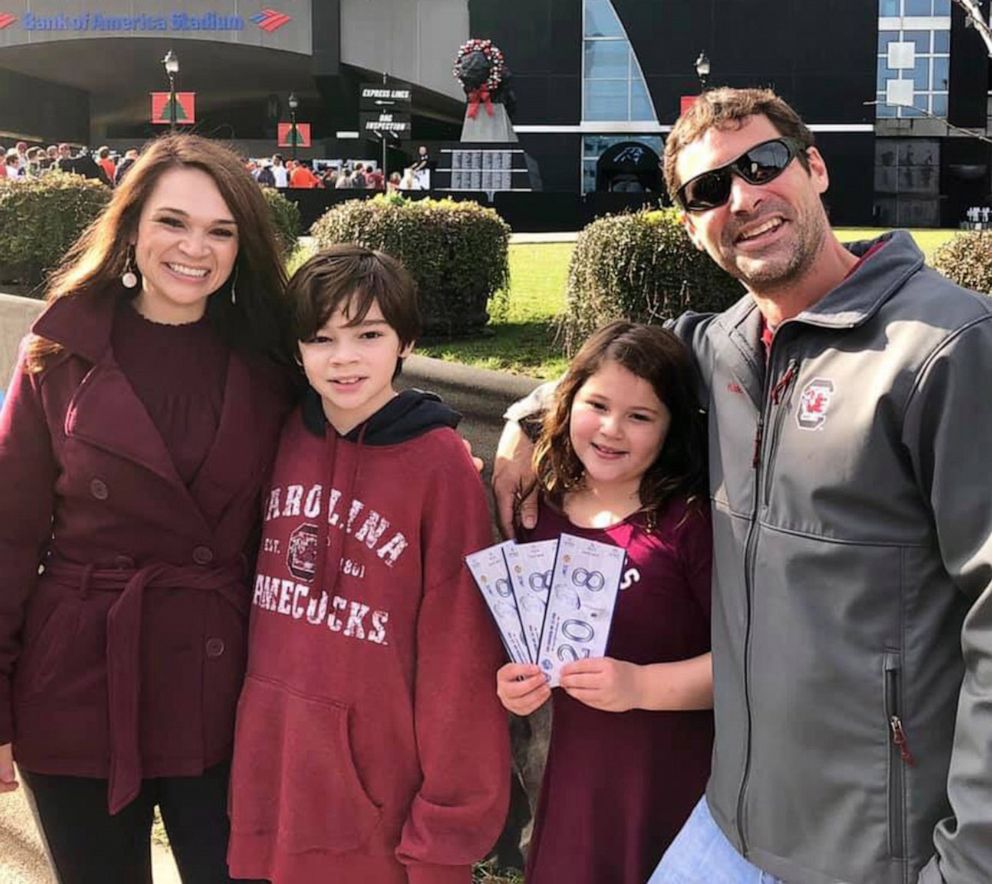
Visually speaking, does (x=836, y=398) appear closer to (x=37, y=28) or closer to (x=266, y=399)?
(x=266, y=399)

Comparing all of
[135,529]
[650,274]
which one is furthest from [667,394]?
[650,274]

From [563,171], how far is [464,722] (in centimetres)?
3550

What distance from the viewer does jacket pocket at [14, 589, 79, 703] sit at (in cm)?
266

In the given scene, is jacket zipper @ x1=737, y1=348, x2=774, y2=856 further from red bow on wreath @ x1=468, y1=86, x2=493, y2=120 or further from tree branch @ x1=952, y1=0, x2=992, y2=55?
red bow on wreath @ x1=468, y1=86, x2=493, y2=120

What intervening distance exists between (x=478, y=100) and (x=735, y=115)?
27.4m

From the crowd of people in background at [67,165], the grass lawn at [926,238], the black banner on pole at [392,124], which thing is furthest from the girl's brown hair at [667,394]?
the black banner on pole at [392,124]

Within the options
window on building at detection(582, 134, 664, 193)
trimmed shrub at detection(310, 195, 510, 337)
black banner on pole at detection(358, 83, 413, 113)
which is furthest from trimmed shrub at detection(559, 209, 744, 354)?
black banner on pole at detection(358, 83, 413, 113)

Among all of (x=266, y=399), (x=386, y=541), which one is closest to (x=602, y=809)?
(x=386, y=541)

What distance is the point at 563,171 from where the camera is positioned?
3641 cm

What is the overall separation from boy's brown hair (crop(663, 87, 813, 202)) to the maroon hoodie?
37.2 inches

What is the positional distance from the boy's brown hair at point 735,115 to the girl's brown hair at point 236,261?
Answer: 46.0 inches

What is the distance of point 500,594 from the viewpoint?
2.42 m

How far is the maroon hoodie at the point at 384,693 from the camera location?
8.27ft

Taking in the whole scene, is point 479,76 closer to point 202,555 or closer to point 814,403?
point 202,555
